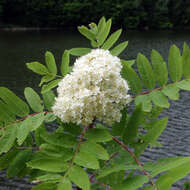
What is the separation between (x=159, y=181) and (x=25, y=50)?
3777 centimetres

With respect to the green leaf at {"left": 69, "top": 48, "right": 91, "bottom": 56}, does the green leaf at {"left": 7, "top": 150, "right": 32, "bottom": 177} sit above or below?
below

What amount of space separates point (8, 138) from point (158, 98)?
1.07 metres

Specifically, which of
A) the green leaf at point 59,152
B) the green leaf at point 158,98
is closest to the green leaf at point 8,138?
the green leaf at point 59,152

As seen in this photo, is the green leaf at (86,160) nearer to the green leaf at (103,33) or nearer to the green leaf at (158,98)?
the green leaf at (158,98)

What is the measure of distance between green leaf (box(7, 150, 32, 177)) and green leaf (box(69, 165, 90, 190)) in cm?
77

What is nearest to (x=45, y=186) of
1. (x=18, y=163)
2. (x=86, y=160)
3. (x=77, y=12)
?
(x=86, y=160)

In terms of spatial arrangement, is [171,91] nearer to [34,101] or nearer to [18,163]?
[34,101]

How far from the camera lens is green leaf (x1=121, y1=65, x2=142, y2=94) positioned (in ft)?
6.69

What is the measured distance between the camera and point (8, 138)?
1883mm

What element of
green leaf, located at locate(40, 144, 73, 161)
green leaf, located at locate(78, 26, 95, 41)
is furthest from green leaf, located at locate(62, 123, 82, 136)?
green leaf, located at locate(78, 26, 95, 41)

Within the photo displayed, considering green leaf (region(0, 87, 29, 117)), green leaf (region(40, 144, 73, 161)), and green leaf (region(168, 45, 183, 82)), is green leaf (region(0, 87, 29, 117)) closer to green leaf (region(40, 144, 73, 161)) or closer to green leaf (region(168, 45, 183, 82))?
green leaf (region(40, 144, 73, 161))

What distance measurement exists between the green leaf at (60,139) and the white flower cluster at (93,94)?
112mm

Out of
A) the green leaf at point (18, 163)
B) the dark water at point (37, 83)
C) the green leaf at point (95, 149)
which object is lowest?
the dark water at point (37, 83)

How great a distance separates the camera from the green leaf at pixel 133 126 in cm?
178
